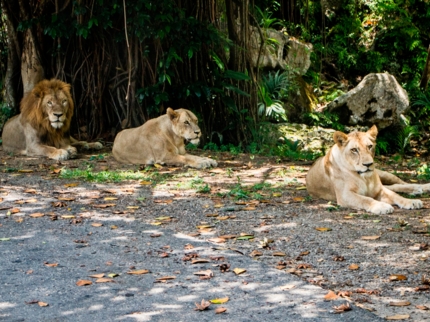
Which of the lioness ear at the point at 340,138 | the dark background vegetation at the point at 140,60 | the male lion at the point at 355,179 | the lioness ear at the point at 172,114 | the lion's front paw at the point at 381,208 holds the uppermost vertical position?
the dark background vegetation at the point at 140,60

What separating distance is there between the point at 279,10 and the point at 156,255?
12.7 metres

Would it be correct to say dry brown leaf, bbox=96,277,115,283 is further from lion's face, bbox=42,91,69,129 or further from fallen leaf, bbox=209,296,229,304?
lion's face, bbox=42,91,69,129

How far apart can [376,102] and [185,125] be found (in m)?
6.94

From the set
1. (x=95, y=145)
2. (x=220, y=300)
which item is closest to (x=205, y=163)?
(x=95, y=145)

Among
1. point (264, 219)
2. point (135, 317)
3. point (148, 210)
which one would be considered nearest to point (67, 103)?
point (148, 210)

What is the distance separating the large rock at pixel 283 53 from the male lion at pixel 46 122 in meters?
5.52

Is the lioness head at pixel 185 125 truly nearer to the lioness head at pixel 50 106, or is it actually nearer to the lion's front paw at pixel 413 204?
the lioness head at pixel 50 106

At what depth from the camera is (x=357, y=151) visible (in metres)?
7.22

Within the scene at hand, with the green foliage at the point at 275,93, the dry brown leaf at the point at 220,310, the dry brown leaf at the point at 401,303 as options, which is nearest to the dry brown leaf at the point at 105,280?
the dry brown leaf at the point at 220,310

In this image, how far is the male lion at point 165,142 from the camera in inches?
382

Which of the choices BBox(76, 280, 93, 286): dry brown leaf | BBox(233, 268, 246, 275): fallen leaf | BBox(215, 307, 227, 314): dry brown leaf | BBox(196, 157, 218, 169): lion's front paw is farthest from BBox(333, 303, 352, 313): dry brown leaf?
BBox(196, 157, 218, 169): lion's front paw

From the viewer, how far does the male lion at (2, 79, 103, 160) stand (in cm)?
1073

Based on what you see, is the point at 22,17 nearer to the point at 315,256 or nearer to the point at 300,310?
the point at 315,256

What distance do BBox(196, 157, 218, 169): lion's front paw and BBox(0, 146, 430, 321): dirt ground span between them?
0.13 metres
